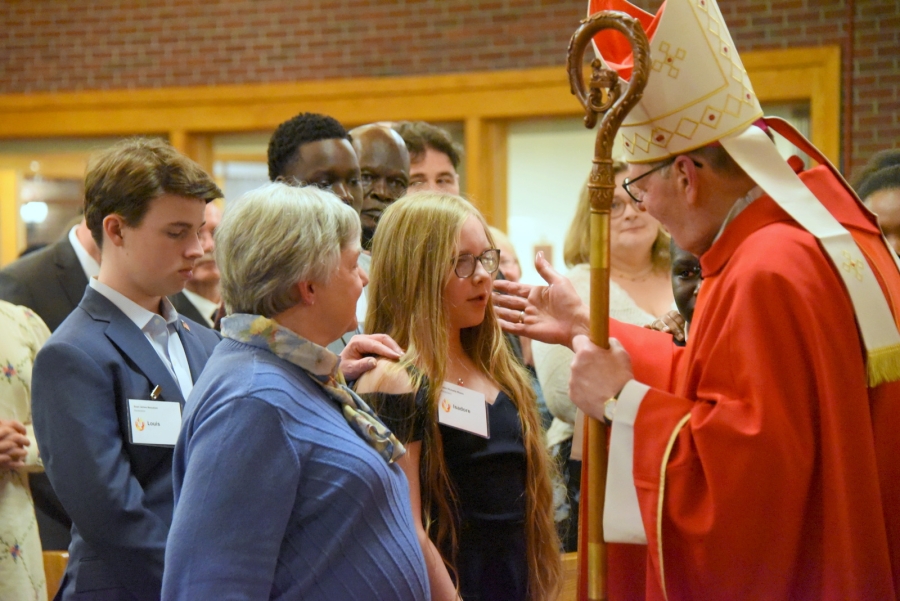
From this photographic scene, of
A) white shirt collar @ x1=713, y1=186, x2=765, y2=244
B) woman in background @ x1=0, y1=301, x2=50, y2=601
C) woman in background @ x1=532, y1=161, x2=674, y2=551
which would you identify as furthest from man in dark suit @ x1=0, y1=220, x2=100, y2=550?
white shirt collar @ x1=713, y1=186, x2=765, y2=244

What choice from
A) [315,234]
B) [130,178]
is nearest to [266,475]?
[315,234]

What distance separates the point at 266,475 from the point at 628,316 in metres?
2.06

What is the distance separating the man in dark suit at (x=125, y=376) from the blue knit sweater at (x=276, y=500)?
1.02 feet

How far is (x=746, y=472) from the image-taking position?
163 centimetres

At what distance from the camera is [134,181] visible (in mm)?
2176

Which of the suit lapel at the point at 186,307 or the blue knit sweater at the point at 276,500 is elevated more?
the blue knit sweater at the point at 276,500

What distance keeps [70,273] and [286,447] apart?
7.70ft

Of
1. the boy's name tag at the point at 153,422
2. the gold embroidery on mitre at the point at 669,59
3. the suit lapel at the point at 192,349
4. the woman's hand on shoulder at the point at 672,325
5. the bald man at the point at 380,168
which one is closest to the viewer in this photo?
the gold embroidery on mitre at the point at 669,59

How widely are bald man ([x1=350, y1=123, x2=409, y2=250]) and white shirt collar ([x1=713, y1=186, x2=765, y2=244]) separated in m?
1.50

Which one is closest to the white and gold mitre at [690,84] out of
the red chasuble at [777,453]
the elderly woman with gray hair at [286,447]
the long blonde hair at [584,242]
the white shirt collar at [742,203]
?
the white shirt collar at [742,203]

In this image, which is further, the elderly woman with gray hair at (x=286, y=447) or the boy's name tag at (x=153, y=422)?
the boy's name tag at (x=153, y=422)

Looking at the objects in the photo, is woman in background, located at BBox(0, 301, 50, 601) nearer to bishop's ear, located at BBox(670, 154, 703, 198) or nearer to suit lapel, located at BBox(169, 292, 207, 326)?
suit lapel, located at BBox(169, 292, 207, 326)

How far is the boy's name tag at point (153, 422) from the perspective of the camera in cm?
200

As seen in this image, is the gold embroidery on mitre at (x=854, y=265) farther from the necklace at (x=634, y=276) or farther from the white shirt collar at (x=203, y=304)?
the white shirt collar at (x=203, y=304)
